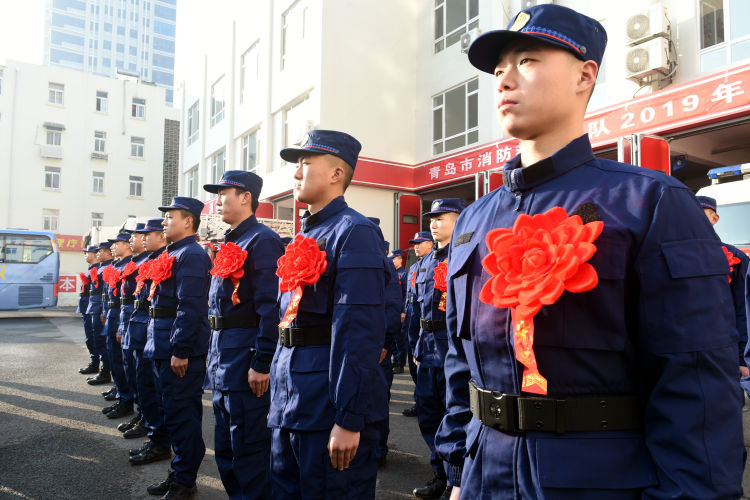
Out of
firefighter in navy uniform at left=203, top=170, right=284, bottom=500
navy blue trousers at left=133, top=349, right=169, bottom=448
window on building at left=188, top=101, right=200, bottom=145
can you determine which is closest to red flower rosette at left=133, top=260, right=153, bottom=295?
navy blue trousers at left=133, top=349, right=169, bottom=448

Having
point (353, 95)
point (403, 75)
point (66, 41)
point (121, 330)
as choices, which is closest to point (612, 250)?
point (121, 330)

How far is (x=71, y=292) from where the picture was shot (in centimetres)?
2688

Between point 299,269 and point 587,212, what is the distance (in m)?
1.70

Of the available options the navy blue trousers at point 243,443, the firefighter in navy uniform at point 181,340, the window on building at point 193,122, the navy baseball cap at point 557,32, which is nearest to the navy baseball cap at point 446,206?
the firefighter in navy uniform at point 181,340

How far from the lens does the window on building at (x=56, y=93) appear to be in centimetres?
3341

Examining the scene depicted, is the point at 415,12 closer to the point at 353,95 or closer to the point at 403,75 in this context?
the point at 403,75

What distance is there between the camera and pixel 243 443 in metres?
3.44

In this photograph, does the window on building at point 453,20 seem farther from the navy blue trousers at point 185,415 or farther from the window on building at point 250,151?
the navy blue trousers at point 185,415

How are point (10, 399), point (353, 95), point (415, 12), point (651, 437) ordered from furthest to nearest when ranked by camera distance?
1. point (415, 12)
2. point (353, 95)
3. point (10, 399)
4. point (651, 437)

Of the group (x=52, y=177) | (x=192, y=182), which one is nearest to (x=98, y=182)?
(x=52, y=177)

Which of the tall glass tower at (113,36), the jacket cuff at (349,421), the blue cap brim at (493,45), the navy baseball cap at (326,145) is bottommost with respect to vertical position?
the jacket cuff at (349,421)

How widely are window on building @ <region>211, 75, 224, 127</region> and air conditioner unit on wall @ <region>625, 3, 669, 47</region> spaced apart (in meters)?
18.3

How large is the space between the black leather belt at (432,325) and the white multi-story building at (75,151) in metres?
31.7

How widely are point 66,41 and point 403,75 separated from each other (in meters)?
65.5
